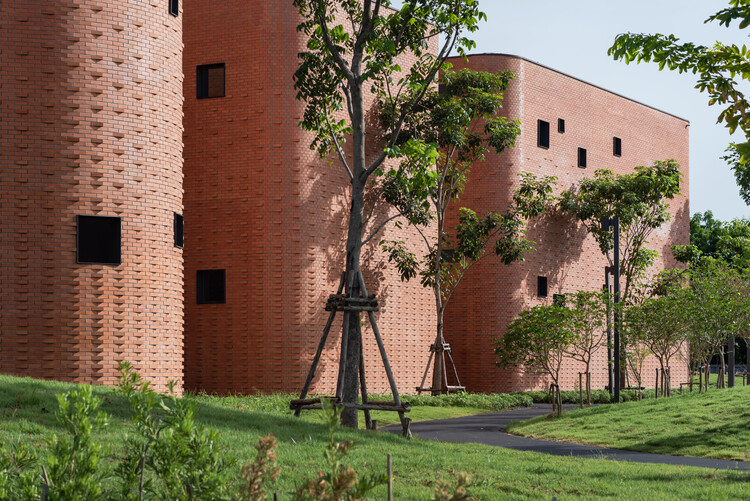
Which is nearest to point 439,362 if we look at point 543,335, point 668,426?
point 543,335

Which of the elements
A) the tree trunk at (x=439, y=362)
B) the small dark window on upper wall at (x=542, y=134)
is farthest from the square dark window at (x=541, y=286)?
the tree trunk at (x=439, y=362)

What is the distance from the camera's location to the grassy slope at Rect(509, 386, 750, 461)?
49.0ft

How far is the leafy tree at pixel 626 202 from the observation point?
3209cm

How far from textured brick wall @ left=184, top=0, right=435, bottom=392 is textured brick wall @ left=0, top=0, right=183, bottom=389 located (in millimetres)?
5062

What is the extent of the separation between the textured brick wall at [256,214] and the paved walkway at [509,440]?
453cm

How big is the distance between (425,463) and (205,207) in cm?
1442

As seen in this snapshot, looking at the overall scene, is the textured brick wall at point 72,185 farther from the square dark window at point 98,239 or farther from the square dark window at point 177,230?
the square dark window at point 177,230

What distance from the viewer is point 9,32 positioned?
1722 centimetres

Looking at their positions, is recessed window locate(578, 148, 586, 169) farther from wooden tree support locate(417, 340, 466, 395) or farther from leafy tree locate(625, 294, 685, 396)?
wooden tree support locate(417, 340, 466, 395)

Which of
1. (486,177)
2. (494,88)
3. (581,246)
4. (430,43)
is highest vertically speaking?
(430,43)

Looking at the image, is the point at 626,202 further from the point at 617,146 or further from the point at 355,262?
the point at 355,262

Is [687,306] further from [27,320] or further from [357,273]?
[27,320]

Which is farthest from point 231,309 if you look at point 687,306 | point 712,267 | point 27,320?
point 712,267

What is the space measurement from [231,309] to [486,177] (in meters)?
11.2
